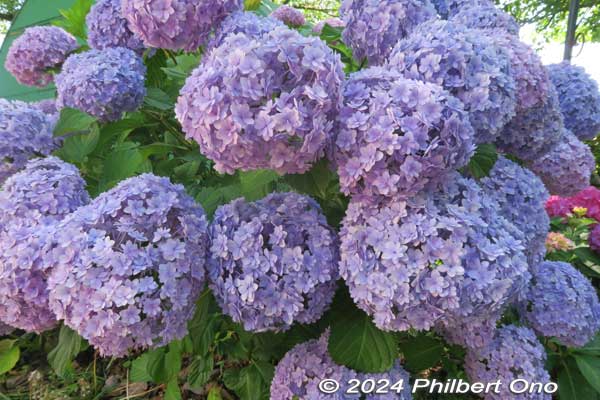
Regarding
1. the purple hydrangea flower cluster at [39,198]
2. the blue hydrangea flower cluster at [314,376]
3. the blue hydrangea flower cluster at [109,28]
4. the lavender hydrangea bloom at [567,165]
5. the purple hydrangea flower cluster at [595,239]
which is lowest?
the blue hydrangea flower cluster at [314,376]

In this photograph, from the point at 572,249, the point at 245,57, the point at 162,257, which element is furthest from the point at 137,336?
the point at 572,249

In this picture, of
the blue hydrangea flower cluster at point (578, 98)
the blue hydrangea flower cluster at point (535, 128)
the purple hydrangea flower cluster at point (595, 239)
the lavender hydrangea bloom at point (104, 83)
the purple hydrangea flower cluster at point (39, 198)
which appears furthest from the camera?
the purple hydrangea flower cluster at point (595, 239)

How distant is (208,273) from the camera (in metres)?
1.02

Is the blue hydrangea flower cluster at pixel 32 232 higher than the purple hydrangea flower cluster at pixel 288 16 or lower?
lower

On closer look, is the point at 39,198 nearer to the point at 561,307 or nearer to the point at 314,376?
the point at 314,376

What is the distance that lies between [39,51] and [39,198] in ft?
3.38

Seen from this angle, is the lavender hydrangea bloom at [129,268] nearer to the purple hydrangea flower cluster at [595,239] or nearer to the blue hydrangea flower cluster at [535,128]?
the blue hydrangea flower cluster at [535,128]

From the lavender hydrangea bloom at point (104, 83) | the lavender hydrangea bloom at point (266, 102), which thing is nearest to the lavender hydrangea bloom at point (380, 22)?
the lavender hydrangea bloom at point (266, 102)

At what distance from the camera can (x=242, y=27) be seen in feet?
3.65

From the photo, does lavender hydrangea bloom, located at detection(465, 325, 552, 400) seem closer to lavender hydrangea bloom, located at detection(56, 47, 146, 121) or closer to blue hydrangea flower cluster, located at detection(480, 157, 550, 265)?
blue hydrangea flower cluster, located at detection(480, 157, 550, 265)

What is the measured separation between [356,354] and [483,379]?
0.51 metres

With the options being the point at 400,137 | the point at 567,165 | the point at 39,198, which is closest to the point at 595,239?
the point at 567,165

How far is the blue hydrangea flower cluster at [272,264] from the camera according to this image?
3.12 feet

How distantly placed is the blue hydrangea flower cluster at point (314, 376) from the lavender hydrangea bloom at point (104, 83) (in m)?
0.89
